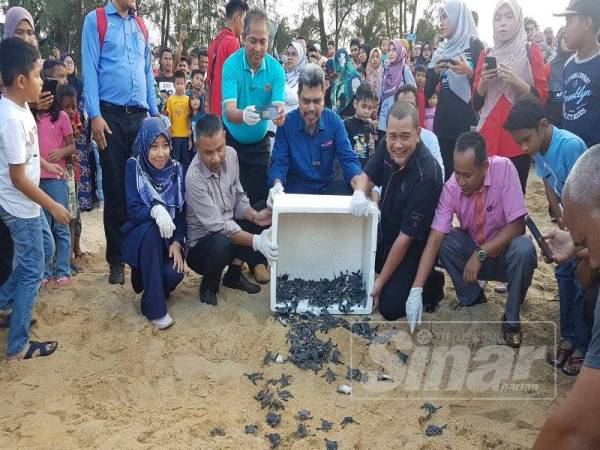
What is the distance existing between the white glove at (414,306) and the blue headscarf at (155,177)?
1.48 meters

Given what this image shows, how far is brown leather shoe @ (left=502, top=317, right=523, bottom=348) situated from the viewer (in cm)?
292

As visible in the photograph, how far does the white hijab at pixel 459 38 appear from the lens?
4012 millimetres

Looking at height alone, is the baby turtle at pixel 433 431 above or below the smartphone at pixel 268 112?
below

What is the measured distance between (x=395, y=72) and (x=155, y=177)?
3.64m

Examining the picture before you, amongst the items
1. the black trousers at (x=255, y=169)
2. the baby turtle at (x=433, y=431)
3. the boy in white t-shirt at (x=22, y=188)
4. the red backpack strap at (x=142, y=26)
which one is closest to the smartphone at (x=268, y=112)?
the black trousers at (x=255, y=169)

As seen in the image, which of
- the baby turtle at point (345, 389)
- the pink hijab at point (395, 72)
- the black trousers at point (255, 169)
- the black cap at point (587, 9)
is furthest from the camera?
the pink hijab at point (395, 72)

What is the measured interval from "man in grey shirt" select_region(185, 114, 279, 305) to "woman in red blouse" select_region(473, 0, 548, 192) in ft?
5.51

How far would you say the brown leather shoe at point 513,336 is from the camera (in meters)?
2.92

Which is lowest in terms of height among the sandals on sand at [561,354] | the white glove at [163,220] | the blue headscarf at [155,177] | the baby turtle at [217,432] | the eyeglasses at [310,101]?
the baby turtle at [217,432]

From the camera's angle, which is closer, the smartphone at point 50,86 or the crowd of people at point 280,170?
the crowd of people at point 280,170

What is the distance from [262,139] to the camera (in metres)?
3.89

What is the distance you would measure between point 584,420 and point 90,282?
318cm

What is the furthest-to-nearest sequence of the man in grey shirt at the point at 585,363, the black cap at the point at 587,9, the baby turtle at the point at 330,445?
the black cap at the point at 587,9 < the baby turtle at the point at 330,445 < the man in grey shirt at the point at 585,363

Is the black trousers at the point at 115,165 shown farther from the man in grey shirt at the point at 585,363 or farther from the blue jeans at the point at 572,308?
the man in grey shirt at the point at 585,363
